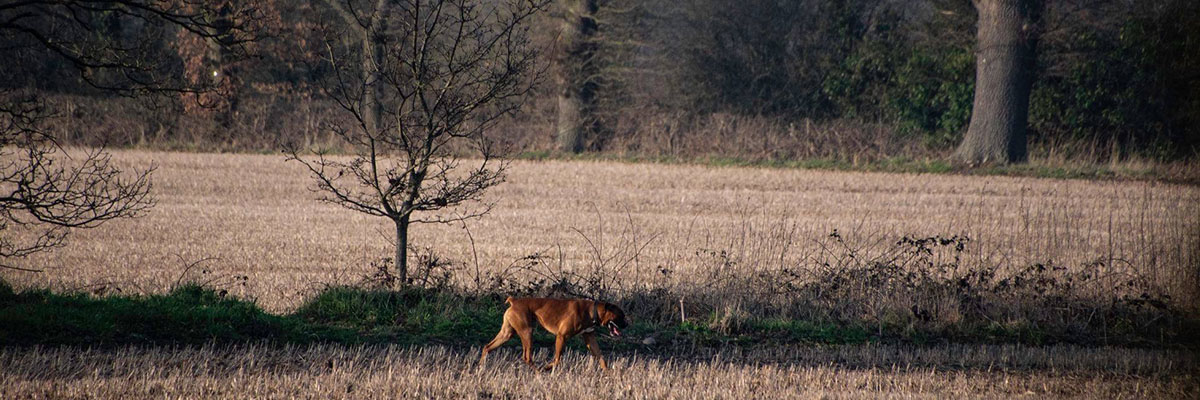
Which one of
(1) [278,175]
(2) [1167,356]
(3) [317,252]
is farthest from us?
(1) [278,175]

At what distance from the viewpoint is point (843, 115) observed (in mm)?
35031

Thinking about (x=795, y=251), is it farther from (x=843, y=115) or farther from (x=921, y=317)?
(x=843, y=115)

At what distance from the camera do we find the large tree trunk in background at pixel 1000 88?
88.3 feet

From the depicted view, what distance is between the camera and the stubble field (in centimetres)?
645

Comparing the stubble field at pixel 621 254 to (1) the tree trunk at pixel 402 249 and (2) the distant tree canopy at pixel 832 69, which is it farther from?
(2) the distant tree canopy at pixel 832 69

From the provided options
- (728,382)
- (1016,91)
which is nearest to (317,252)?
(728,382)

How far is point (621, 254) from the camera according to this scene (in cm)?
1288

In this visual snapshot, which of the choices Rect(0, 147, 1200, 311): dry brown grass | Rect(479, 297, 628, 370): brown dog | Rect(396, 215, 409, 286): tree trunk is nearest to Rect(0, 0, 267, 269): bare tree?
Rect(0, 147, 1200, 311): dry brown grass

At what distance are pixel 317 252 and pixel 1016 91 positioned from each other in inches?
865

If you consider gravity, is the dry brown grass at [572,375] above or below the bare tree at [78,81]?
below

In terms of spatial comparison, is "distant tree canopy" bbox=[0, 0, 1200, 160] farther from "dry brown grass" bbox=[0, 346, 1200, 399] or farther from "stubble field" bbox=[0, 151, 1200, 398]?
"dry brown grass" bbox=[0, 346, 1200, 399]

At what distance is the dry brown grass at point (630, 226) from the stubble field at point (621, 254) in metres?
0.06

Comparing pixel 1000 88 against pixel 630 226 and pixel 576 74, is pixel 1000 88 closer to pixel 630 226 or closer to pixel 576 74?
pixel 576 74

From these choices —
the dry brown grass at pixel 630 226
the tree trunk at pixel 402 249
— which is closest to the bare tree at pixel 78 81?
the dry brown grass at pixel 630 226
